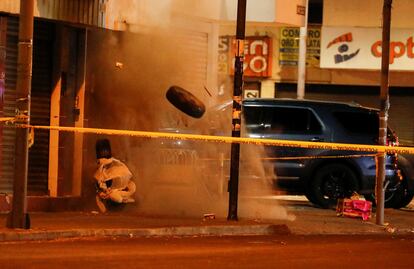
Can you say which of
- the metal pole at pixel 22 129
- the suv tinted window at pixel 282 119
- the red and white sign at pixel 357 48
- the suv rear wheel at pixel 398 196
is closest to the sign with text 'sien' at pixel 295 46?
the red and white sign at pixel 357 48

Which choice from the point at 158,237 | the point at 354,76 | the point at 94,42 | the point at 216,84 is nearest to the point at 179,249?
the point at 158,237

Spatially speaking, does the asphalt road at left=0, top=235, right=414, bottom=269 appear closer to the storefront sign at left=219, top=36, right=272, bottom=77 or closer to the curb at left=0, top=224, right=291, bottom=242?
the curb at left=0, top=224, right=291, bottom=242

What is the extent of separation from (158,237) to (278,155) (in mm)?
5270

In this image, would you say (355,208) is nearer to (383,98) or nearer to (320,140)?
(320,140)

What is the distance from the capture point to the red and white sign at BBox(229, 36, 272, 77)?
2838 cm

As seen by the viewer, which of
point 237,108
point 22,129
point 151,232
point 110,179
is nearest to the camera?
point 22,129

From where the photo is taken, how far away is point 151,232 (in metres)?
11.8

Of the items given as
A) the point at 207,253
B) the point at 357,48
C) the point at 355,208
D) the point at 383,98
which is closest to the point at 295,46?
the point at 357,48

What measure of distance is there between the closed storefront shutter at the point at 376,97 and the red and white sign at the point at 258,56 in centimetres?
88

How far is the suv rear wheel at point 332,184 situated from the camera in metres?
16.6

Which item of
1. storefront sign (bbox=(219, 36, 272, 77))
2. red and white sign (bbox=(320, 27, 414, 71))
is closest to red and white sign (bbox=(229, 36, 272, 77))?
storefront sign (bbox=(219, 36, 272, 77))

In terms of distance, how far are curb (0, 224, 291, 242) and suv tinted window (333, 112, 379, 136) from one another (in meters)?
4.22

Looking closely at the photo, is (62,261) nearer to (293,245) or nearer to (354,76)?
(293,245)

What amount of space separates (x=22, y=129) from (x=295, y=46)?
1815 cm
